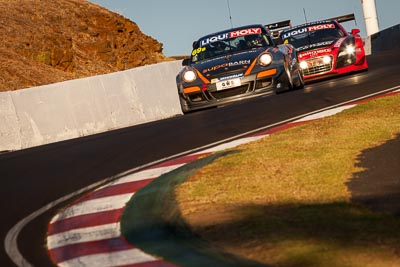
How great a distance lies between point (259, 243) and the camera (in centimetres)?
571

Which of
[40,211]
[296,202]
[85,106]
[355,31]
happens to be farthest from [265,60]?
[296,202]

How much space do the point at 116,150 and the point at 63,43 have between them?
26819 millimetres

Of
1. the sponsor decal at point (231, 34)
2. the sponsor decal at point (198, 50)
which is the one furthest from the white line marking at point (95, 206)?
the sponsor decal at point (231, 34)

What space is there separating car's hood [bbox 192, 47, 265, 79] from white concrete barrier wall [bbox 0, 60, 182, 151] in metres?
3.32

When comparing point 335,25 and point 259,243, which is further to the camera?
point 335,25

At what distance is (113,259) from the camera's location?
5.93 m

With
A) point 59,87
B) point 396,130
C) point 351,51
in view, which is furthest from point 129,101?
point 396,130

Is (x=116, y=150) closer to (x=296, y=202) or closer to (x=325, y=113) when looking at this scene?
(x=325, y=113)

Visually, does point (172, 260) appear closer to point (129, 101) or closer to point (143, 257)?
point (143, 257)

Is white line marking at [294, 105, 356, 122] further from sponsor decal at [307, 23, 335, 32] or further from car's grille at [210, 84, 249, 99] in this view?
sponsor decal at [307, 23, 335, 32]

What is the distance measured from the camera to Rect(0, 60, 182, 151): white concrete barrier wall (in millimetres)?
17031

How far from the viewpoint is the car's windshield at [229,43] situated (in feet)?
52.3

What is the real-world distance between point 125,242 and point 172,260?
2.77ft

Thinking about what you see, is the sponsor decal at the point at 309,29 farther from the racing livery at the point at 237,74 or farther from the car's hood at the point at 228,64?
the car's hood at the point at 228,64
